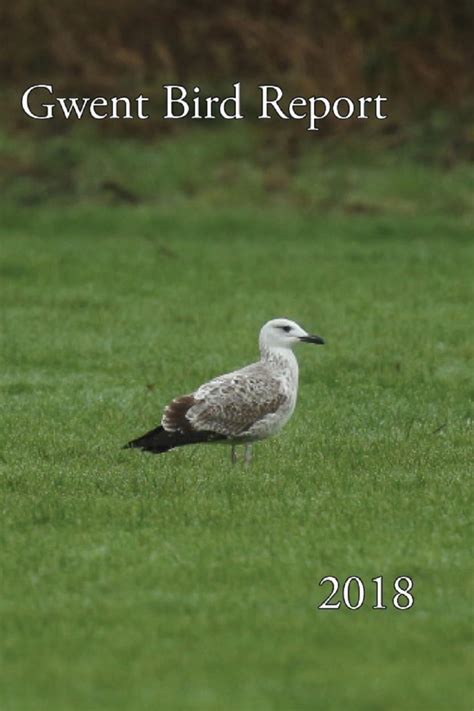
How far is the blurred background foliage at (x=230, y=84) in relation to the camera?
24891 mm

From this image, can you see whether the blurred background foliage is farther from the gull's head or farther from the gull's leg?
the gull's leg

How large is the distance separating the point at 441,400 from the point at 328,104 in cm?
1289

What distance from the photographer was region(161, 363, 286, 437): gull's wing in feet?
35.4

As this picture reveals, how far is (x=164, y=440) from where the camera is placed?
421 inches

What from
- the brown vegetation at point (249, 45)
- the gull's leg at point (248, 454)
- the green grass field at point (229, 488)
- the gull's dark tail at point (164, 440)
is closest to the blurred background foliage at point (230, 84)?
the brown vegetation at point (249, 45)

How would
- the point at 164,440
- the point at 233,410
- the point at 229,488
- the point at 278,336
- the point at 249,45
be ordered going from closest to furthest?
the point at 229,488 < the point at 164,440 < the point at 233,410 < the point at 278,336 < the point at 249,45

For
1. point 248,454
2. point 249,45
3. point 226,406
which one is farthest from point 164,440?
point 249,45

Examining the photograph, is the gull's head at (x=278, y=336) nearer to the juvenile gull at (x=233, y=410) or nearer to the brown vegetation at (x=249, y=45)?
the juvenile gull at (x=233, y=410)

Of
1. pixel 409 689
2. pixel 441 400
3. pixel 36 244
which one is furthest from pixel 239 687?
pixel 36 244

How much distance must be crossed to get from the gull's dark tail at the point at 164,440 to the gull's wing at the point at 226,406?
3cm

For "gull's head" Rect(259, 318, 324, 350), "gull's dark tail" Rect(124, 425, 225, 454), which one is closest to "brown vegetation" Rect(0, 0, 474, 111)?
"gull's head" Rect(259, 318, 324, 350)

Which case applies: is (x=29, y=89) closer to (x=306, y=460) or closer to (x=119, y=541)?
(x=306, y=460)

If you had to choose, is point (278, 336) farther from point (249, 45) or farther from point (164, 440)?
point (249, 45)

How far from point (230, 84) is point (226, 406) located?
18242 millimetres
